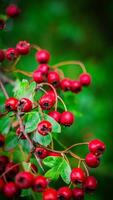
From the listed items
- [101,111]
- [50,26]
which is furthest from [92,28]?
[101,111]

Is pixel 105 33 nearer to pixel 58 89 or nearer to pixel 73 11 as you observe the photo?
pixel 73 11

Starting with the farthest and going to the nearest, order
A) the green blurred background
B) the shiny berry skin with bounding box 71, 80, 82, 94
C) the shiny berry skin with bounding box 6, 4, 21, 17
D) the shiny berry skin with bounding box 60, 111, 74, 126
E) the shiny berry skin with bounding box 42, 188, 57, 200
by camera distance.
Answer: the green blurred background → the shiny berry skin with bounding box 6, 4, 21, 17 → the shiny berry skin with bounding box 71, 80, 82, 94 → the shiny berry skin with bounding box 60, 111, 74, 126 → the shiny berry skin with bounding box 42, 188, 57, 200

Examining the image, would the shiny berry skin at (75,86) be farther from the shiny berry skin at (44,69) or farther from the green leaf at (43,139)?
the green leaf at (43,139)

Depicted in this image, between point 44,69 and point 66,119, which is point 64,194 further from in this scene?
point 44,69

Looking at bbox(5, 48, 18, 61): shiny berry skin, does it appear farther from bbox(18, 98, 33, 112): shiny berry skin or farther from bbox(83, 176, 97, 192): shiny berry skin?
bbox(83, 176, 97, 192): shiny berry skin

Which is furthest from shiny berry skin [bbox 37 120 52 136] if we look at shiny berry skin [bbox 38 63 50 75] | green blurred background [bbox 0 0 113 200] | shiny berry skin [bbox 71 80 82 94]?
green blurred background [bbox 0 0 113 200]

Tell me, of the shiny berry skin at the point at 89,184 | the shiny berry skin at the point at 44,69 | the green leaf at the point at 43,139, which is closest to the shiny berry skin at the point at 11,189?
the green leaf at the point at 43,139

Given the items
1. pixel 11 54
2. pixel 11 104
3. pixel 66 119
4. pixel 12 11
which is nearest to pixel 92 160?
pixel 66 119
